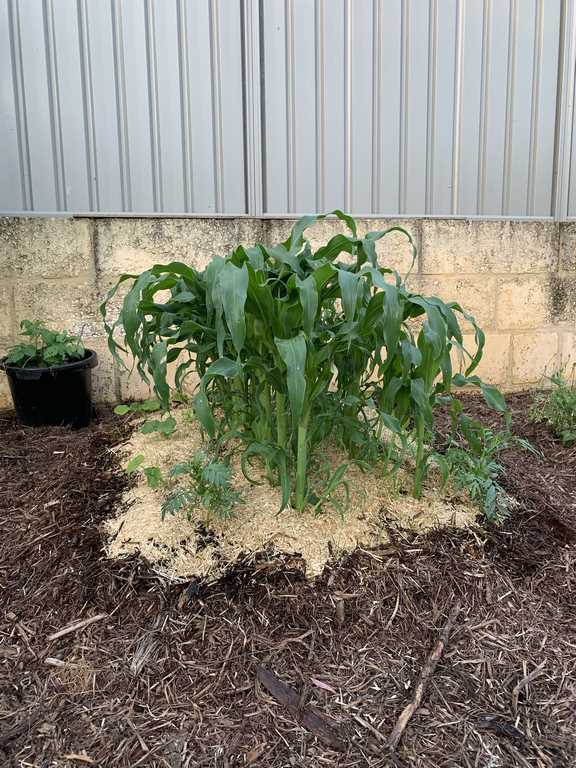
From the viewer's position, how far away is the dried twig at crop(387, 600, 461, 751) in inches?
48.9

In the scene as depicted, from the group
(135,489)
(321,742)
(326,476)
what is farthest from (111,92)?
(321,742)

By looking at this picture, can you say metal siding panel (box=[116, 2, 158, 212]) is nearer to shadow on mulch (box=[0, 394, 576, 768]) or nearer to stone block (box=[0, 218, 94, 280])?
stone block (box=[0, 218, 94, 280])

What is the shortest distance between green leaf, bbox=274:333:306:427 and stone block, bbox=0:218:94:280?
1953 millimetres

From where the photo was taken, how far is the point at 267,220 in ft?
10.4

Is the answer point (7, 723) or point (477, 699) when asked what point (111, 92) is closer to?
point (7, 723)

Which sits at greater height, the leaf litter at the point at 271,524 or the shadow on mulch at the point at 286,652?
the leaf litter at the point at 271,524

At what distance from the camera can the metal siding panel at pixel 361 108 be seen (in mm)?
3148

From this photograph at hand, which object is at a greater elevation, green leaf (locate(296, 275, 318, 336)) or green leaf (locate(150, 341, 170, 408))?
green leaf (locate(296, 275, 318, 336))

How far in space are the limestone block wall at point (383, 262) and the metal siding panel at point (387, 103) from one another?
0.56ft

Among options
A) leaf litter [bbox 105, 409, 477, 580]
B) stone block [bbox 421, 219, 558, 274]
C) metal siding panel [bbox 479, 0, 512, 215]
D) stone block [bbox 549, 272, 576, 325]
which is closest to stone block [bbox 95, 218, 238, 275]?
stone block [bbox 421, 219, 558, 274]

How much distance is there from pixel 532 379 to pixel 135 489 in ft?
8.85

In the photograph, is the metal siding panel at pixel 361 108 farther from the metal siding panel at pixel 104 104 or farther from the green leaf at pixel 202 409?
the green leaf at pixel 202 409

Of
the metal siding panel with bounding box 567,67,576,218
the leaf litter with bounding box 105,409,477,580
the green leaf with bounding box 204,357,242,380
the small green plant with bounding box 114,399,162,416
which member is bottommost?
the leaf litter with bounding box 105,409,477,580

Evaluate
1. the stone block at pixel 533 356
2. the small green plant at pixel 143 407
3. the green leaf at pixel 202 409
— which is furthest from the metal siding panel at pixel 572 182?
the green leaf at pixel 202 409
